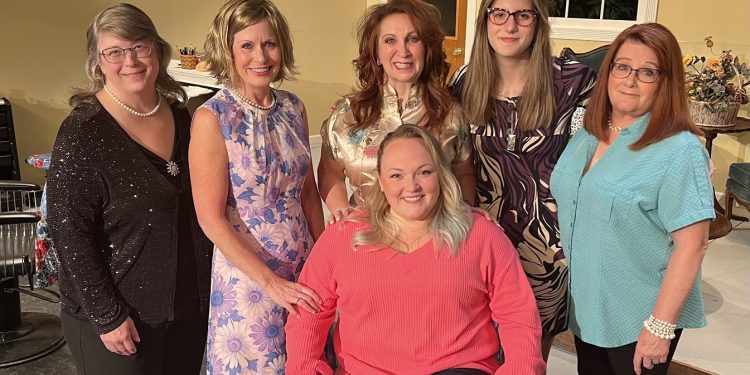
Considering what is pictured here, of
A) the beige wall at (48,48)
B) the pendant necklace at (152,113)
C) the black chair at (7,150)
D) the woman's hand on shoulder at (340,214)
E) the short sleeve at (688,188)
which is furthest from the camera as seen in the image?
the beige wall at (48,48)

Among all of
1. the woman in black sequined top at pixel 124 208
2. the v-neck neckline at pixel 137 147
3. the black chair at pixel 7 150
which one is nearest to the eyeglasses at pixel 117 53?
the woman in black sequined top at pixel 124 208

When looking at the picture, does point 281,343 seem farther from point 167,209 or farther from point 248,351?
point 167,209

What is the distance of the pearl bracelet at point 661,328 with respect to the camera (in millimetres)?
1647

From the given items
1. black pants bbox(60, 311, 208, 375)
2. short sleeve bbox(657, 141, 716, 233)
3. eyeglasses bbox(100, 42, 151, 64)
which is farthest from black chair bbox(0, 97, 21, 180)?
short sleeve bbox(657, 141, 716, 233)

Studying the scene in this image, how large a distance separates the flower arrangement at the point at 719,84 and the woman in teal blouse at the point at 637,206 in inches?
127

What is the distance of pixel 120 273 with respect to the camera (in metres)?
1.67

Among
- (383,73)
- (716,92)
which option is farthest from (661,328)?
A: (716,92)

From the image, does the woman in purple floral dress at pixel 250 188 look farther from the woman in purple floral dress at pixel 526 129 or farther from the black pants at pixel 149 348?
the woman in purple floral dress at pixel 526 129

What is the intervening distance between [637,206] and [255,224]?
0.90 metres

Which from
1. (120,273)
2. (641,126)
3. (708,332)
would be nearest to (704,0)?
(708,332)

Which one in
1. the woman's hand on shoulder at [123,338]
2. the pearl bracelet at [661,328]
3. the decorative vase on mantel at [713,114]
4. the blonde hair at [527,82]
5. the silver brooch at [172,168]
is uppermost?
the blonde hair at [527,82]

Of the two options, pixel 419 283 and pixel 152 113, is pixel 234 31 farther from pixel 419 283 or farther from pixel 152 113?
pixel 419 283

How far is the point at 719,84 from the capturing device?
456 cm

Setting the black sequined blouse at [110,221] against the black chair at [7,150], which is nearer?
the black sequined blouse at [110,221]
